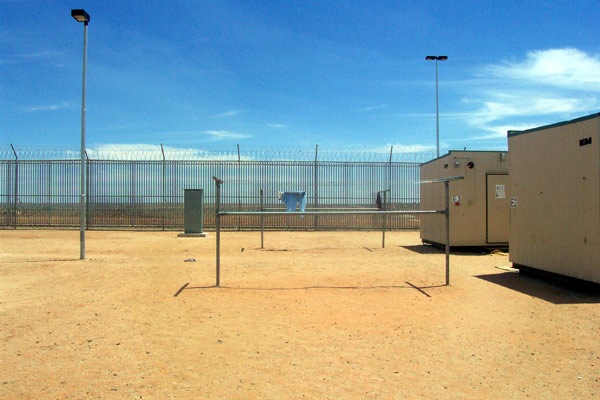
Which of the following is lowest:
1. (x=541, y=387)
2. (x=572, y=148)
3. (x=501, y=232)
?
(x=541, y=387)

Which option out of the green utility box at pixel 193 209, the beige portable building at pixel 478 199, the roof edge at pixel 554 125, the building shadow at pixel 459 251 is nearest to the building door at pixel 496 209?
the beige portable building at pixel 478 199

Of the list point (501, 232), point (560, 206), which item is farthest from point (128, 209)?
point (560, 206)

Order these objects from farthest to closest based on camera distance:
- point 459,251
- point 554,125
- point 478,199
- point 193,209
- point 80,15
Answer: point 193,209 < point 459,251 < point 478,199 < point 80,15 < point 554,125

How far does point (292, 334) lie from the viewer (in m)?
4.53

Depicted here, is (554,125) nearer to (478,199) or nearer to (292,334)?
(478,199)

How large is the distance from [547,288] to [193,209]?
38.5ft

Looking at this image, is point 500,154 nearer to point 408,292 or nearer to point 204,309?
point 408,292

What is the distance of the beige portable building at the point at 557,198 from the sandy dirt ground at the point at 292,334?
47 centimetres

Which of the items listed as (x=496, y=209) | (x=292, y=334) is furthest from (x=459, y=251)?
(x=292, y=334)

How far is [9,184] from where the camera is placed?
19156 millimetres

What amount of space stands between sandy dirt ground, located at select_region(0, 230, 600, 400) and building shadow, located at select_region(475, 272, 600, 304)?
1.6 inches

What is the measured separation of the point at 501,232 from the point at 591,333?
705 centimetres

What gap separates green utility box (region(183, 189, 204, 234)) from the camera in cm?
1570

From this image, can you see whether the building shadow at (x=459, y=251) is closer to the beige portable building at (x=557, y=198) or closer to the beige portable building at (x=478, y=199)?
the beige portable building at (x=478, y=199)
